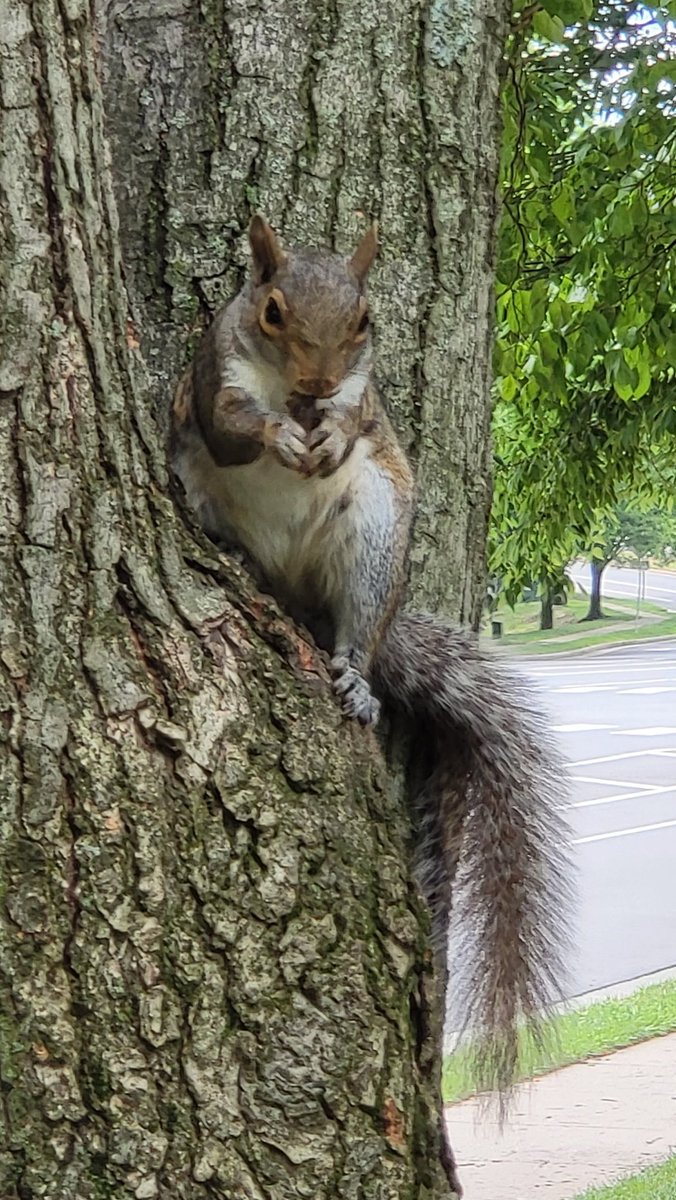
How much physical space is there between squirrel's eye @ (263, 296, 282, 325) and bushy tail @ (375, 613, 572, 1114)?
0.42 m

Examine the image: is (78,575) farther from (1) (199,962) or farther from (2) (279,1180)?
(2) (279,1180)

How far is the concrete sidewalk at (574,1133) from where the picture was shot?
446 centimetres

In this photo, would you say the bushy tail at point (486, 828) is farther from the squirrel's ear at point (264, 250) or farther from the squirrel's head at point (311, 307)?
the squirrel's ear at point (264, 250)

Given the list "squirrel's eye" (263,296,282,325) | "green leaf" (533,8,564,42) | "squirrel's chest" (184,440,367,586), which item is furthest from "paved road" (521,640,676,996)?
"green leaf" (533,8,564,42)

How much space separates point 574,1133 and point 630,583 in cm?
4066

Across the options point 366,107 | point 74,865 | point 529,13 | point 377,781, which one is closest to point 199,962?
point 74,865

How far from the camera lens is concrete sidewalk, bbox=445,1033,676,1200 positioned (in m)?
4.46

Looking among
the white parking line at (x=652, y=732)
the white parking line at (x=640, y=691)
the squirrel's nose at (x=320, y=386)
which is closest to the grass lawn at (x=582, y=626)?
the white parking line at (x=640, y=691)

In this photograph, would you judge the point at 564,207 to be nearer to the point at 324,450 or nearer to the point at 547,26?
the point at 547,26

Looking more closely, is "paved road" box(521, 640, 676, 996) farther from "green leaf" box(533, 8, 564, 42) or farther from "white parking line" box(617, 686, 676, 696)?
"green leaf" box(533, 8, 564, 42)

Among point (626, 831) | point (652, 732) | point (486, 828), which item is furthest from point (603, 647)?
point (486, 828)

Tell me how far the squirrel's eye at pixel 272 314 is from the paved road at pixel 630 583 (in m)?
33.8

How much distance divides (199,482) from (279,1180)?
83 centimetres

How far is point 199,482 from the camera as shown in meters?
1.73
